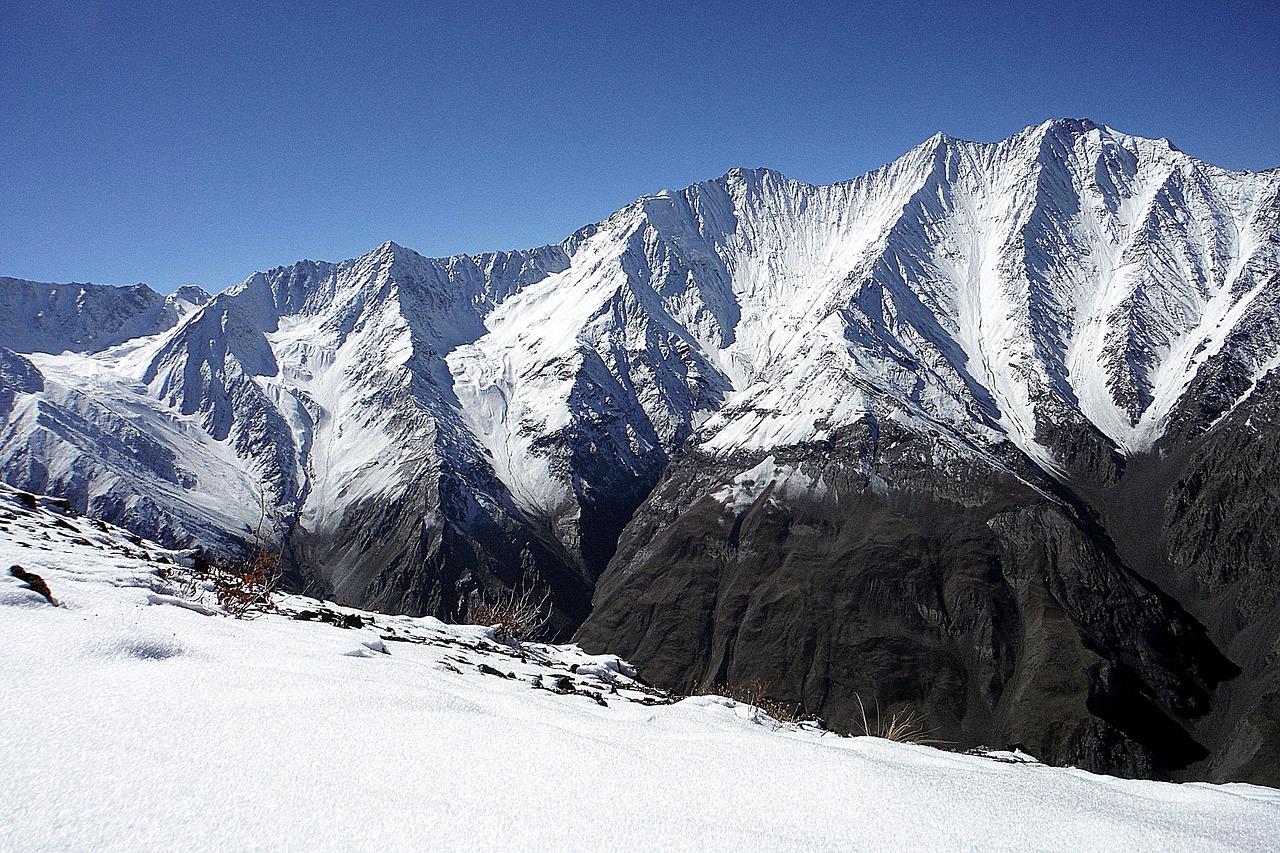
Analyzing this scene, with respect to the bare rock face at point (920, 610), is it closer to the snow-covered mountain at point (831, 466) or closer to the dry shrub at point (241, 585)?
the snow-covered mountain at point (831, 466)

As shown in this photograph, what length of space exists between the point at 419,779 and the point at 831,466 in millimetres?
124368

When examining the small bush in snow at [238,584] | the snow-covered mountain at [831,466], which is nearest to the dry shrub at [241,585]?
the small bush in snow at [238,584]

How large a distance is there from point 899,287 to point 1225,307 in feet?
239

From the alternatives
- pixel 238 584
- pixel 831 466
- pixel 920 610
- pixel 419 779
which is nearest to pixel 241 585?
pixel 238 584

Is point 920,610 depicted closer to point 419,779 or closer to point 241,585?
point 241,585

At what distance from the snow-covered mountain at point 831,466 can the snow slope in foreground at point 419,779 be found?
88.4 metres

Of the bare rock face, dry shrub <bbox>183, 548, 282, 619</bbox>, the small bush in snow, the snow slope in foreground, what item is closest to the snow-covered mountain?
the bare rock face

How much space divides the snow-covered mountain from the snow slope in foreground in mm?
88408

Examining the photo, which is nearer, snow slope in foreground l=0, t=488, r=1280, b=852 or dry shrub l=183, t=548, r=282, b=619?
snow slope in foreground l=0, t=488, r=1280, b=852

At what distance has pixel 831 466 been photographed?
401 feet

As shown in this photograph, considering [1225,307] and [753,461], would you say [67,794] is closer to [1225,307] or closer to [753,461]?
[753,461]

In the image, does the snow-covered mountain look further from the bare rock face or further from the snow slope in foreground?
the snow slope in foreground

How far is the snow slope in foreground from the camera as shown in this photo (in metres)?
3.02

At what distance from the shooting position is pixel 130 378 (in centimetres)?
→ 17038
